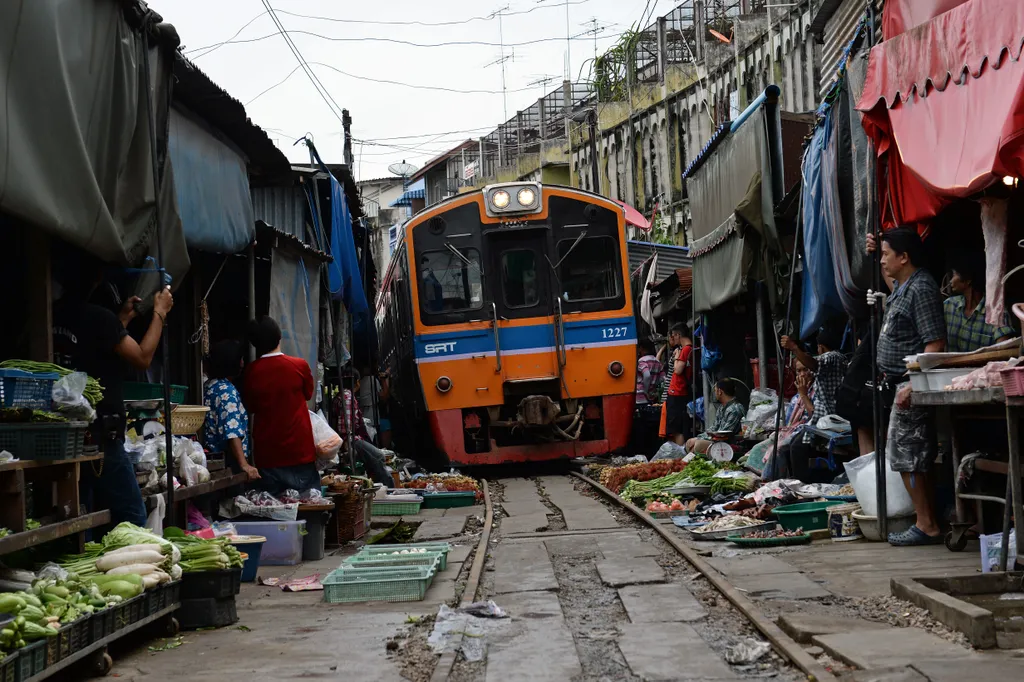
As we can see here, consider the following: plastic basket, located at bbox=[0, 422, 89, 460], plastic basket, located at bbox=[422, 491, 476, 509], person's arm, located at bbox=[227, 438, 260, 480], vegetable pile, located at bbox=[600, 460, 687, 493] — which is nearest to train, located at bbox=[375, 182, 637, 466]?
vegetable pile, located at bbox=[600, 460, 687, 493]

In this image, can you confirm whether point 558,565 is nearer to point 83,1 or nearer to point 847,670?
point 847,670

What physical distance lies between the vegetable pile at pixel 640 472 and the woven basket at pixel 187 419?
5631 mm

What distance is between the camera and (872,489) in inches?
295

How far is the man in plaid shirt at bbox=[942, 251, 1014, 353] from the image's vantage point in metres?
6.72

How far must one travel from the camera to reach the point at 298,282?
397 inches

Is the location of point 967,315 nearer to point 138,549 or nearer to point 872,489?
point 872,489

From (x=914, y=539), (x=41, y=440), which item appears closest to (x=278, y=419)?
(x=41, y=440)

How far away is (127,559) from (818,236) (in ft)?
20.0

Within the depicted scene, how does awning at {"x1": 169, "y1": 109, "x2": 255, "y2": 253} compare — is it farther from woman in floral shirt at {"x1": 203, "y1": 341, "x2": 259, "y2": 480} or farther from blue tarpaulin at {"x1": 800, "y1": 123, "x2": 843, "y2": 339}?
blue tarpaulin at {"x1": 800, "y1": 123, "x2": 843, "y2": 339}

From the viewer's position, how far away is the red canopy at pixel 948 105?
5.50 m

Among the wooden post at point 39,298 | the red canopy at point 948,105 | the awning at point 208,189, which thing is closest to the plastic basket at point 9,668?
the wooden post at point 39,298

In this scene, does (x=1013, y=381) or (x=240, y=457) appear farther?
(x=240, y=457)

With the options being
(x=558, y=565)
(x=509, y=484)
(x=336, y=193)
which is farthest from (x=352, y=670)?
(x=509, y=484)

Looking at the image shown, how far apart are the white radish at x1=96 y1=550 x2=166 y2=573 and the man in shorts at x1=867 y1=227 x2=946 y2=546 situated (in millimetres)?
4018
